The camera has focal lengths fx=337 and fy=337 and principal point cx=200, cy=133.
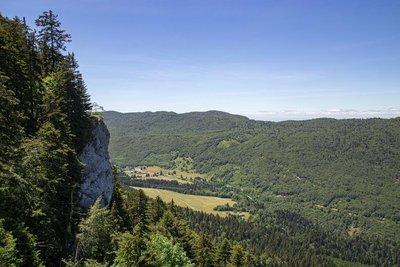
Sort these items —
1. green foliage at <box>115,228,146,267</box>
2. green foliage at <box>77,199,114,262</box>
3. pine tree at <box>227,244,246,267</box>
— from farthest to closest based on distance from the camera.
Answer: pine tree at <box>227,244,246,267</box>, green foliage at <box>115,228,146,267</box>, green foliage at <box>77,199,114,262</box>

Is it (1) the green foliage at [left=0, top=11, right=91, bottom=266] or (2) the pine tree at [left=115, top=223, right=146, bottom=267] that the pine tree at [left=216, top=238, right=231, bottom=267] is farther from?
(1) the green foliage at [left=0, top=11, right=91, bottom=266]

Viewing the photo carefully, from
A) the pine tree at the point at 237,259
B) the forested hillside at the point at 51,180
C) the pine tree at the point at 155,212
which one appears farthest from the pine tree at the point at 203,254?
the pine tree at the point at 155,212

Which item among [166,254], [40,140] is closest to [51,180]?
[40,140]

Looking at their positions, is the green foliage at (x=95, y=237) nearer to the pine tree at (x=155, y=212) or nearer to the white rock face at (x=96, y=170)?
Answer: the white rock face at (x=96, y=170)

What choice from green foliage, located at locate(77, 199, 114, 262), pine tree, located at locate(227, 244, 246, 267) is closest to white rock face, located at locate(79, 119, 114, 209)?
green foliage, located at locate(77, 199, 114, 262)

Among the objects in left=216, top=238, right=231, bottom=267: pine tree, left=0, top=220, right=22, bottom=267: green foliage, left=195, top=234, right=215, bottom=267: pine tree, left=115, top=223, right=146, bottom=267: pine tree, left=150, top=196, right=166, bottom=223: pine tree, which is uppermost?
left=0, top=220, right=22, bottom=267: green foliage

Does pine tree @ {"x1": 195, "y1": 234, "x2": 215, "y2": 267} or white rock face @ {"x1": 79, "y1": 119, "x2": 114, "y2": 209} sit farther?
pine tree @ {"x1": 195, "y1": 234, "x2": 215, "y2": 267}

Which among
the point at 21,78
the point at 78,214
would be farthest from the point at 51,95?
the point at 78,214

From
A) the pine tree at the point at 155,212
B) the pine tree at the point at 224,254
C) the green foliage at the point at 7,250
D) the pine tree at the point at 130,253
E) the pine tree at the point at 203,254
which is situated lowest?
the pine tree at the point at 224,254

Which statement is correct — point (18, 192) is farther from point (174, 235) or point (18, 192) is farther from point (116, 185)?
point (116, 185)
